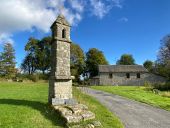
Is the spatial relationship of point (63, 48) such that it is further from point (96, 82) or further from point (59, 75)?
point (96, 82)

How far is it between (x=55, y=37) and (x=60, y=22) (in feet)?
3.74

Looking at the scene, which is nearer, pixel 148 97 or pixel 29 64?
pixel 148 97

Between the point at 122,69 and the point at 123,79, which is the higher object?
the point at 122,69

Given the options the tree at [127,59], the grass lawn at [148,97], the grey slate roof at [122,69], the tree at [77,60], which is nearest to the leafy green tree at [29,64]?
the tree at [77,60]

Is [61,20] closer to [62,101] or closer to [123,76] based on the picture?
[62,101]

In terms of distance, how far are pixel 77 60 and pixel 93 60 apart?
781cm

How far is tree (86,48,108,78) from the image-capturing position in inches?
2928

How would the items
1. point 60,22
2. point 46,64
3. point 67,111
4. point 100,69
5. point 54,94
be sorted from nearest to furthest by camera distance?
point 67,111 → point 54,94 → point 60,22 → point 100,69 → point 46,64

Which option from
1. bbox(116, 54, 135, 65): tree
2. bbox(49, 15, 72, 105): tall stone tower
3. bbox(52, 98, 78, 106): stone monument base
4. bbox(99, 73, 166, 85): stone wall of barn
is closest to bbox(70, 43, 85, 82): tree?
bbox(99, 73, 166, 85): stone wall of barn

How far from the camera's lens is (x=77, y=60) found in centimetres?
6919

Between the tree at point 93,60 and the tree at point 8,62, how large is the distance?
22.2 m

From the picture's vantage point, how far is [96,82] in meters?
60.4

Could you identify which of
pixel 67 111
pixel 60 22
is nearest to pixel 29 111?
pixel 67 111

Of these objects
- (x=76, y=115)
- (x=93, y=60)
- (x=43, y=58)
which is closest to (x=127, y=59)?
(x=93, y=60)
